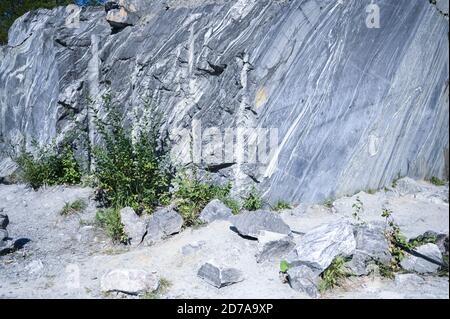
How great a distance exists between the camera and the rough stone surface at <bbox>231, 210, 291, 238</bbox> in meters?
5.10

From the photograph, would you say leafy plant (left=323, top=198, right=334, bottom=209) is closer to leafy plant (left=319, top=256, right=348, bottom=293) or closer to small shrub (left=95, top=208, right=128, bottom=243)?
leafy plant (left=319, top=256, right=348, bottom=293)

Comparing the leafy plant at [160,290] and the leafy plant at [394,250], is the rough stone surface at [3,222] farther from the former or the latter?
the leafy plant at [394,250]

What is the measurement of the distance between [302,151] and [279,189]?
0.65 meters

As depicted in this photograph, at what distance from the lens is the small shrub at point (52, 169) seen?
7969 millimetres

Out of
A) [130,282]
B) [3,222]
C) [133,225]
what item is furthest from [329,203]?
[3,222]

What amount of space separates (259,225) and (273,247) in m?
0.38

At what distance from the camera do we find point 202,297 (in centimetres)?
425

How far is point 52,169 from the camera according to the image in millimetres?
8078

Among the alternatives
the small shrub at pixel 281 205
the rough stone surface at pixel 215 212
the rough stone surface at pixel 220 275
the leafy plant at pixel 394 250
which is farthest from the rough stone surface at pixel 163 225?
the leafy plant at pixel 394 250

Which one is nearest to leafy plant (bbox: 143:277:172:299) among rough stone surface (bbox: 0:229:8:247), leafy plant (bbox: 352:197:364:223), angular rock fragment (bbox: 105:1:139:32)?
rough stone surface (bbox: 0:229:8:247)

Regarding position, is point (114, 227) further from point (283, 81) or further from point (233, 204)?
point (283, 81)

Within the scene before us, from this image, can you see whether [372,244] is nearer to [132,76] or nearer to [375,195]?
[375,195]

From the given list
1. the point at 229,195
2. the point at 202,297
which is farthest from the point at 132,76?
the point at 202,297

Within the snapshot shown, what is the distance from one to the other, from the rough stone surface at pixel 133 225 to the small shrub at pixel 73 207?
1.20m
